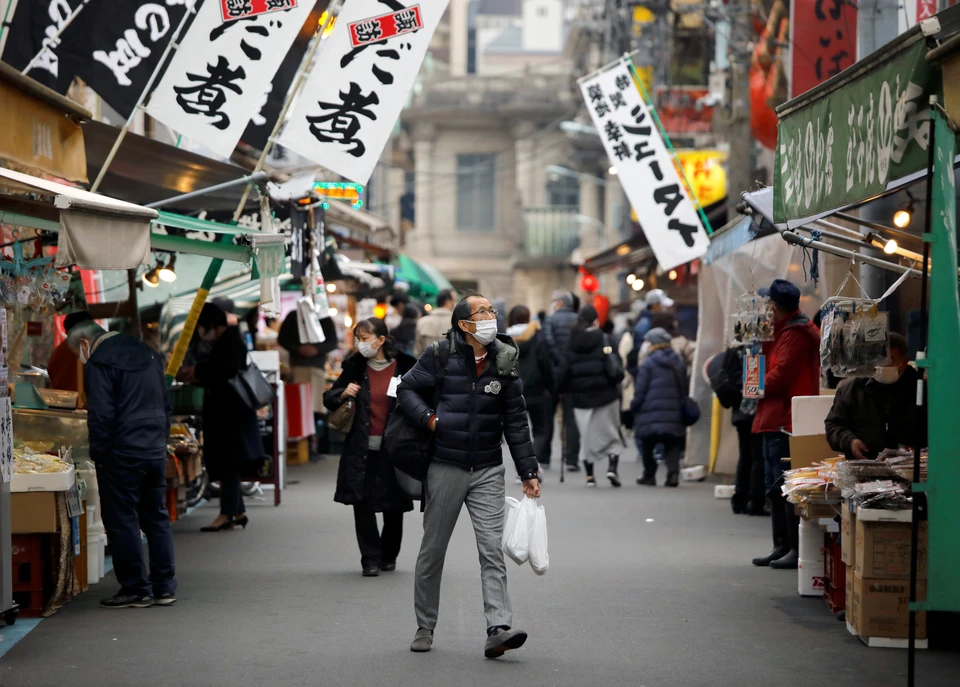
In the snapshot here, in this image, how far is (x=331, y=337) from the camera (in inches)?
742

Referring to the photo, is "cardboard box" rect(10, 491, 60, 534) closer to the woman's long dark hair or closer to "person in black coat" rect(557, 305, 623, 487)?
the woman's long dark hair

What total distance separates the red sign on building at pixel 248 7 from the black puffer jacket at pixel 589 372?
6837 mm

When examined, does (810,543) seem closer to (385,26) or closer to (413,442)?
(413,442)

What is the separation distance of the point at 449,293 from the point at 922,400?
1502cm

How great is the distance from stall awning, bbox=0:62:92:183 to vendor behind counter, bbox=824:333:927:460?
5.34 m

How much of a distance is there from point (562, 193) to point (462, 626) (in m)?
Result: 47.4

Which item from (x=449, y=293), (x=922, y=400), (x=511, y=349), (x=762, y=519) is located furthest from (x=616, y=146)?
(x=922, y=400)

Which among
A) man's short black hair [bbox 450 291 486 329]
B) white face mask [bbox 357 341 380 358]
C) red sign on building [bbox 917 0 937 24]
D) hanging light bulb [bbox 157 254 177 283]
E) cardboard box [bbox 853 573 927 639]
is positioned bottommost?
cardboard box [bbox 853 573 927 639]

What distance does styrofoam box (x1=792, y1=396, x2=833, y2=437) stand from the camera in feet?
30.3

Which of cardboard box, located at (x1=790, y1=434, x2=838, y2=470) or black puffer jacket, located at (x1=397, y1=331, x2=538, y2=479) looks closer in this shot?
black puffer jacket, located at (x1=397, y1=331, x2=538, y2=479)

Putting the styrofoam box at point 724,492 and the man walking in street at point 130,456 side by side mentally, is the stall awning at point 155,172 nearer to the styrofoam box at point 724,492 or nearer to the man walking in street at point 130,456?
the man walking in street at point 130,456

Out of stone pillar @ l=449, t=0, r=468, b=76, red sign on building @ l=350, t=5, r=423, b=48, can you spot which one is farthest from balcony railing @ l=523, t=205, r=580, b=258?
red sign on building @ l=350, t=5, r=423, b=48

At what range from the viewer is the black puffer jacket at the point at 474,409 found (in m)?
7.39

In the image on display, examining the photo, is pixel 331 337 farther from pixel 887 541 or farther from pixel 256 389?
pixel 887 541
